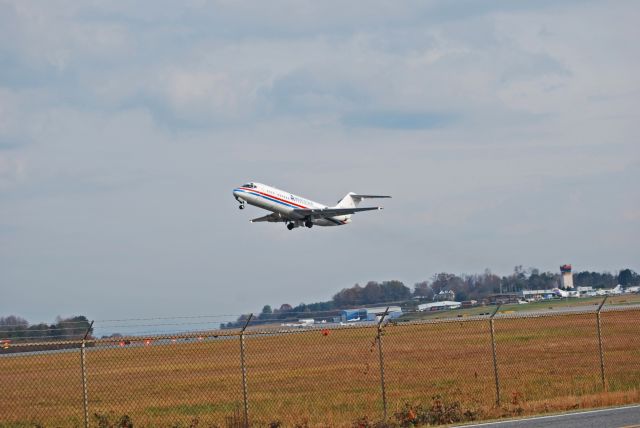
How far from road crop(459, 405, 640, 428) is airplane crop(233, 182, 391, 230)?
1800 inches

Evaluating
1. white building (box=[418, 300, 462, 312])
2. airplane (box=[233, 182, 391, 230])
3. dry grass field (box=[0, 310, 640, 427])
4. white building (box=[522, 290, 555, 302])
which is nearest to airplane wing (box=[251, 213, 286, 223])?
airplane (box=[233, 182, 391, 230])

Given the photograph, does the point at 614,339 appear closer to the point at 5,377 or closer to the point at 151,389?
the point at 151,389

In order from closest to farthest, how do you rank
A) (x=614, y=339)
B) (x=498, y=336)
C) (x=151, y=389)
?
(x=151, y=389)
(x=614, y=339)
(x=498, y=336)

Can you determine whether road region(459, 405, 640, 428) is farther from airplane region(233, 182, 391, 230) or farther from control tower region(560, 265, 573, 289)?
control tower region(560, 265, 573, 289)

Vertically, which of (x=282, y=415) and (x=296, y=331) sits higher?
(x=296, y=331)

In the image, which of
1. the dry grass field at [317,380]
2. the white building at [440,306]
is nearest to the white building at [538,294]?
the white building at [440,306]

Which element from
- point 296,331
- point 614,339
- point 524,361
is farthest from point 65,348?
point 614,339

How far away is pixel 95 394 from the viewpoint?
30.2 m

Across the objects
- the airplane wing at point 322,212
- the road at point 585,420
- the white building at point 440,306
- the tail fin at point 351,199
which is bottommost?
the road at point 585,420

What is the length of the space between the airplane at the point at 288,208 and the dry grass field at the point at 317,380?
18893mm

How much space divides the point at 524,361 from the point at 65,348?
21.7 meters

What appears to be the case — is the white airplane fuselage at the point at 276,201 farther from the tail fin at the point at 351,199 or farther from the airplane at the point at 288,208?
the tail fin at the point at 351,199

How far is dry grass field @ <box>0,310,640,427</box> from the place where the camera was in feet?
74.0

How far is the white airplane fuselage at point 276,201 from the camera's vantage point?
65062 mm
